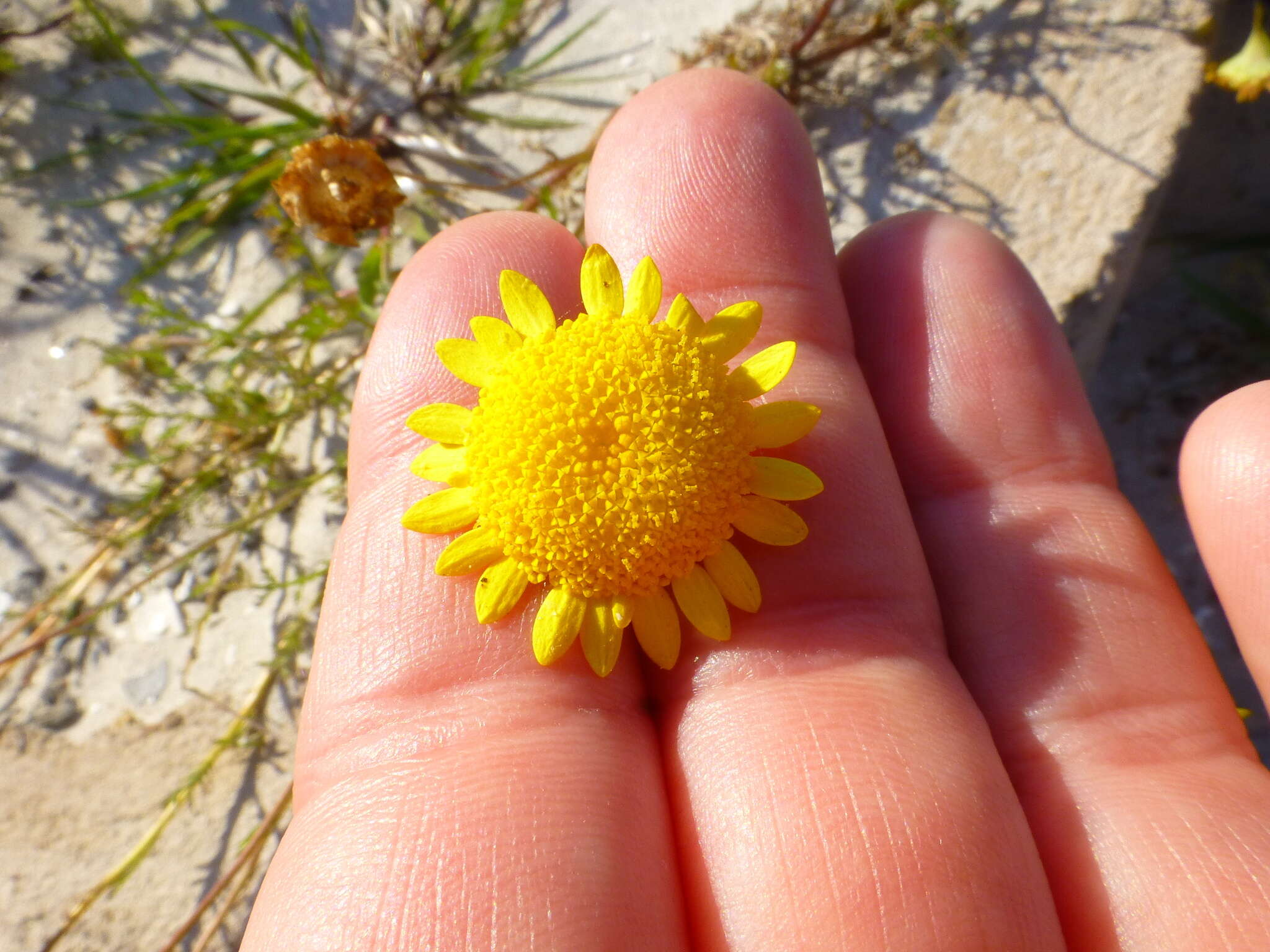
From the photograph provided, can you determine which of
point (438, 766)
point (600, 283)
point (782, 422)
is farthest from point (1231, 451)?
point (438, 766)

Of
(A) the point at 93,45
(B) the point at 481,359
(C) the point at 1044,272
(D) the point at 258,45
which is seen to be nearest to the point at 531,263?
(B) the point at 481,359

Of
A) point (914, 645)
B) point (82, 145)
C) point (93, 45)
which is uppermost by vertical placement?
point (93, 45)

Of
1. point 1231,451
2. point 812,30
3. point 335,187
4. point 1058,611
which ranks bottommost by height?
point 1058,611

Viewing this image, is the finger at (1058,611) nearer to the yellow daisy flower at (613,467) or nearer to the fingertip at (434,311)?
the yellow daisy flower at (613,467)

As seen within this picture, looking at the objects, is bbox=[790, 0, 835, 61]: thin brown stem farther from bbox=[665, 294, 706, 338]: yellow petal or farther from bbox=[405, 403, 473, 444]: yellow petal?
bbox=[405, 403, 473, 444]: yellow petal

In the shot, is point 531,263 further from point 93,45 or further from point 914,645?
point 93,45

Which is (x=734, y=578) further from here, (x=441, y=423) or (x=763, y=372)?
(x=441, y=423)
